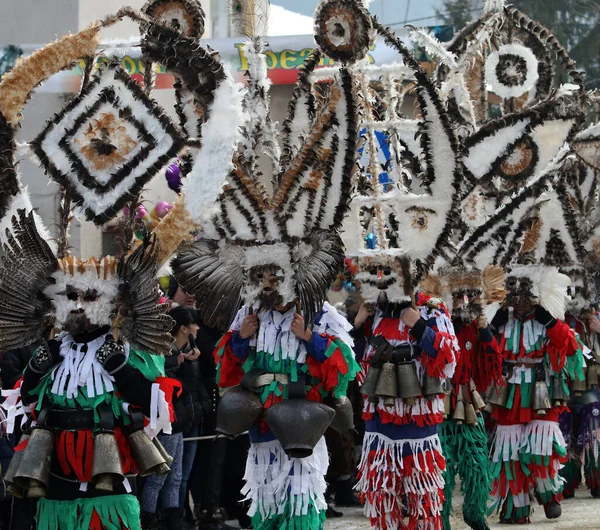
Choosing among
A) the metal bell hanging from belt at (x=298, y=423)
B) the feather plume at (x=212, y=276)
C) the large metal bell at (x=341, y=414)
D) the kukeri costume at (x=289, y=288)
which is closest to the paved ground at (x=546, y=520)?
the large metal bell at (x=341, y=414)

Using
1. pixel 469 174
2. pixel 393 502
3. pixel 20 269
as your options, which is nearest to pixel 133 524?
pixel 20 269

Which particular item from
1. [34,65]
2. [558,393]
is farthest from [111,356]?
[558,393]

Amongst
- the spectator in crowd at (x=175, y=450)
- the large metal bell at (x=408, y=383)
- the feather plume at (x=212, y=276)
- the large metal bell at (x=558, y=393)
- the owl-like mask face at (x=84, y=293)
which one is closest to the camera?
the owl-like mask face at (x=84, y=293)

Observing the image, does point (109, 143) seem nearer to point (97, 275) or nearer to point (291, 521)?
point (97, 275)

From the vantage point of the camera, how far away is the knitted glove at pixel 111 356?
19.3 feet

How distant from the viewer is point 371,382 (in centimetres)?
773

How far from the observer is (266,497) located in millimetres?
6801

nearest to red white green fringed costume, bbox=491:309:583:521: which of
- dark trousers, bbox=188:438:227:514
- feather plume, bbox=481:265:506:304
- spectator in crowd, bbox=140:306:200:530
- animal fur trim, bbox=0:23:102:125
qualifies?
feather plume, bbox=481:265:506:304

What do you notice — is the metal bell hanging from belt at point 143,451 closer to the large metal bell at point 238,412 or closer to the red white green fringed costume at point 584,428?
the large metal bell at point 238,412

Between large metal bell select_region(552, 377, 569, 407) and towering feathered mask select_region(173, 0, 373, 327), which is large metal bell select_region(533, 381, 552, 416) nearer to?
large metal bell select_region(552, 377, 569, 407)

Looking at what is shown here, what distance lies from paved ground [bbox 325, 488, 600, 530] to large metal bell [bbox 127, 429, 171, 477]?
3608 mm

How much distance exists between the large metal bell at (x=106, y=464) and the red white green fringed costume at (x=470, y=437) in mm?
3106

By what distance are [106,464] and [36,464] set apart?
0.33m

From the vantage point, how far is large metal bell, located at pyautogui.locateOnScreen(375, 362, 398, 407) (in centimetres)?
759
